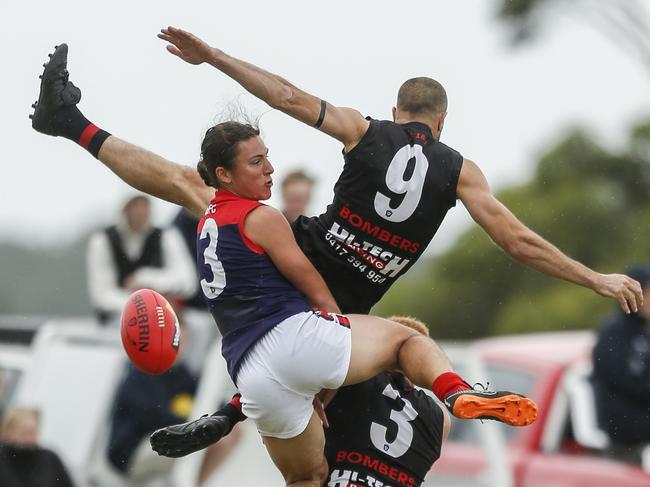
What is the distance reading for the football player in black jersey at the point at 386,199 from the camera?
681cm

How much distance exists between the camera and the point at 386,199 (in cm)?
699

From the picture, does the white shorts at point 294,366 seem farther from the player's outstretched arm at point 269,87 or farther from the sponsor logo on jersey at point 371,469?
the player's outstretched arm at point 269,87

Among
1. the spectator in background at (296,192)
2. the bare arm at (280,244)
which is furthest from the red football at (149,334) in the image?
the spectator in background at (296,192)

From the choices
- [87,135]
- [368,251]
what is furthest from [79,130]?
[368,251]

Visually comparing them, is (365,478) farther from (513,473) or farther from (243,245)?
(513,473)

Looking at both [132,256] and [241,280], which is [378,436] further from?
[132,256]

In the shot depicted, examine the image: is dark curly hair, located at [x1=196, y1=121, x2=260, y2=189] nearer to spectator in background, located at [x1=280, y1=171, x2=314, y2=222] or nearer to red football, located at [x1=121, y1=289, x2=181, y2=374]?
red football, located at [x1=121, y1=289, x2=181, y2=374]

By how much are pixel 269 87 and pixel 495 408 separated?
181 centimetres

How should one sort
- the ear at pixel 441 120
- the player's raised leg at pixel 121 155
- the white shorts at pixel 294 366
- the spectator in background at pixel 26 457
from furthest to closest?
the spectator in background at pixel 26 457 < the player's raised leg at pixel 121 155 < the ear at pixel 441 120 < the white shorts at pixel 294 366

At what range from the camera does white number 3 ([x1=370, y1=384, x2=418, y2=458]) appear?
24.4 feet

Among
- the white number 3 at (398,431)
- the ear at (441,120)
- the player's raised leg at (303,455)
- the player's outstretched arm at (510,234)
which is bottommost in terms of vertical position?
the player's raised leg at (303,455)

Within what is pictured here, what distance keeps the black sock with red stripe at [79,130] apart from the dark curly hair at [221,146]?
3.26ft

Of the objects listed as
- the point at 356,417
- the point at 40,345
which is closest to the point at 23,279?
the point at 40,345

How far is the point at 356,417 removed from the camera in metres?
7.43
